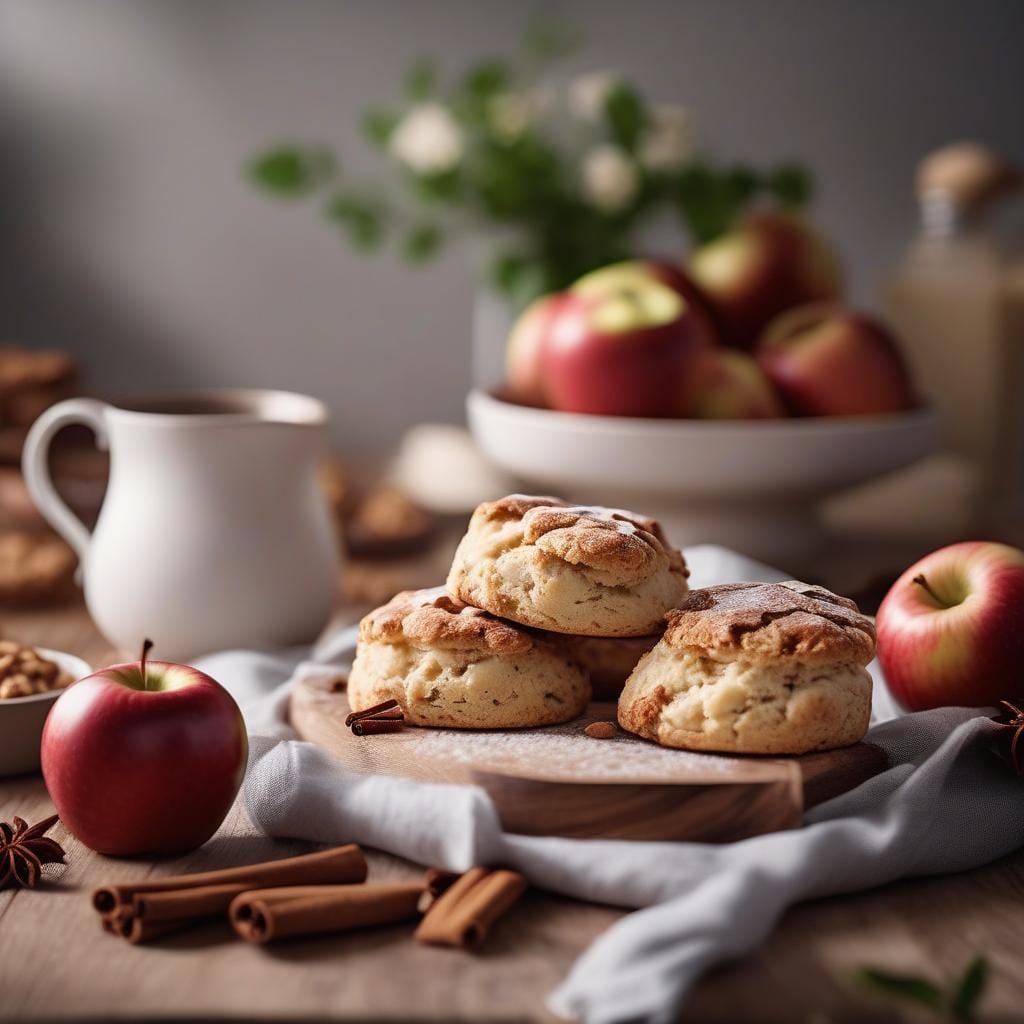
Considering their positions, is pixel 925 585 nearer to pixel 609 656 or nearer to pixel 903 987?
pixel 609 656

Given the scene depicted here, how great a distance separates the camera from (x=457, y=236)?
2.75m

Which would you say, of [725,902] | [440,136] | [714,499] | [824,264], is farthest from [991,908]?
[440,136]

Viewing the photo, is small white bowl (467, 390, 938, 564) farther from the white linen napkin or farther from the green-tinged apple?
the white linen napkin

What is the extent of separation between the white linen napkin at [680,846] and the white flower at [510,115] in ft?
4.56

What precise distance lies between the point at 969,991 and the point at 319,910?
15.0 inches

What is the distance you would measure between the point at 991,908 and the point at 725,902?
0.71 ft

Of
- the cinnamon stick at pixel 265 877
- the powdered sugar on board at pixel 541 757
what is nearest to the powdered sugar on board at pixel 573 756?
the powdered sugar on board at pixel 541 757

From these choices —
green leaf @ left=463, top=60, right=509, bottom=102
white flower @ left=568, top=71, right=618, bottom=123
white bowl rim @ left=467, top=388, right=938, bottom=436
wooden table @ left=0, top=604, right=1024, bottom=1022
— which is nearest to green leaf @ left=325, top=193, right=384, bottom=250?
green leaf @ left=463, top=60, right=509, bottom=102

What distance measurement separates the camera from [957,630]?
3.72ft

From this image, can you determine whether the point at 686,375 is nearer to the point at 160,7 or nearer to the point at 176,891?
the point at 176,891

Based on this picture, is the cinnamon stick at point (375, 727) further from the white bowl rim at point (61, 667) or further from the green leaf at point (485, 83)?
the green leaf at point (485, 83)

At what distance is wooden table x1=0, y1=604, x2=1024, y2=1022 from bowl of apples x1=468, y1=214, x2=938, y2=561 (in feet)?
2.49

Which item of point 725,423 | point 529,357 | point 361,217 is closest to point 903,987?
point 725,423

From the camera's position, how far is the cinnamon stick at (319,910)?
0.82m
